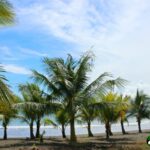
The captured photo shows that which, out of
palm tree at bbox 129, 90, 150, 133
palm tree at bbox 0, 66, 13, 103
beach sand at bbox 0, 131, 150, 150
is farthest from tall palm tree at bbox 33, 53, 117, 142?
palm tree at bbox 129, 90, 150, 133

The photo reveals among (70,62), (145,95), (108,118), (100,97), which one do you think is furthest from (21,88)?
(145,95)

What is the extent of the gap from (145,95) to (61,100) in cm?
2339

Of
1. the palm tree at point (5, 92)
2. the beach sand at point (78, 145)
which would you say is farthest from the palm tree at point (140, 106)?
the palm tree at point (5, 92)

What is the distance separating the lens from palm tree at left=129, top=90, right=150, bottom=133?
4452cm

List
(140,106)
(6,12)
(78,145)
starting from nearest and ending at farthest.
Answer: (6,12) → (78,145) → (140,106)

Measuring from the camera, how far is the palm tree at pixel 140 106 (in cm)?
4452

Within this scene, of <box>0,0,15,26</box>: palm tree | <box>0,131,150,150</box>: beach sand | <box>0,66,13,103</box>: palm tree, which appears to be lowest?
<box>0,131,150,150</box>: beach sand

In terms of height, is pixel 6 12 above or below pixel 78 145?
above

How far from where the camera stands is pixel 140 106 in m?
44.7

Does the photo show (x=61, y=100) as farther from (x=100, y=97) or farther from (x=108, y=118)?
(x=108, y=118)

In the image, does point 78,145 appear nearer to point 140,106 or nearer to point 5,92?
point 5,92

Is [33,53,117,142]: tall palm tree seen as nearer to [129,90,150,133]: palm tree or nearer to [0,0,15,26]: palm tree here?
[0,0,15,26]: palm tree

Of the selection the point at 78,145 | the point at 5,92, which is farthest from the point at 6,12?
the point at 78,145

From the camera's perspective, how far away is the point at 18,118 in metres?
33.0
